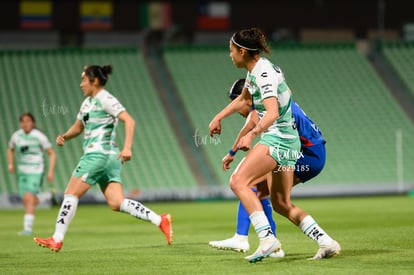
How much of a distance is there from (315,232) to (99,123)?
338 cm

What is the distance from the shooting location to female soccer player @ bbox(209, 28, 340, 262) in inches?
350

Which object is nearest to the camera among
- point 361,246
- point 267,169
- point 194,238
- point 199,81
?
point 267,169

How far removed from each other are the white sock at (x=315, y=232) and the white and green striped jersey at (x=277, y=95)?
0.94m

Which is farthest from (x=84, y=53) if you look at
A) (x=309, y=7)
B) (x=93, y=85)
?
(x=93, y=85)

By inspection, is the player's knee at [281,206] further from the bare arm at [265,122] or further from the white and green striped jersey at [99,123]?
the white and green striped jersey at [99,123]

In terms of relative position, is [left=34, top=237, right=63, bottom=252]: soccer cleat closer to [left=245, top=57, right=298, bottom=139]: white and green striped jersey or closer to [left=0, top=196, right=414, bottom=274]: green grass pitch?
[left=0, top=196, right=414, bottom=274]: green grass pitch

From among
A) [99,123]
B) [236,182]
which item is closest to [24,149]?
[99,123]

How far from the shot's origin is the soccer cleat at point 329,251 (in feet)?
30.7

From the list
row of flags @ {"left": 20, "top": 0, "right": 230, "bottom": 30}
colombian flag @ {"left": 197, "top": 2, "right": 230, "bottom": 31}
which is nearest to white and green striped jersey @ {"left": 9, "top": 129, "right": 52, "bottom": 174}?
row of flags @ {"left": 20, "top": 0, "right": 230, "bottom": 30}

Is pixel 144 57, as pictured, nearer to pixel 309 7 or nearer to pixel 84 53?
pixel 84 53

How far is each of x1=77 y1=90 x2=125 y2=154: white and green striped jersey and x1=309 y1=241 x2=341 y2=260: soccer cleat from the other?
10.8ft

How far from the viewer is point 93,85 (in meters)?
11.4

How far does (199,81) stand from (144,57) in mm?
2657

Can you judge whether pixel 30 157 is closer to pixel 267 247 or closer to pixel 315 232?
pixel 315 232
